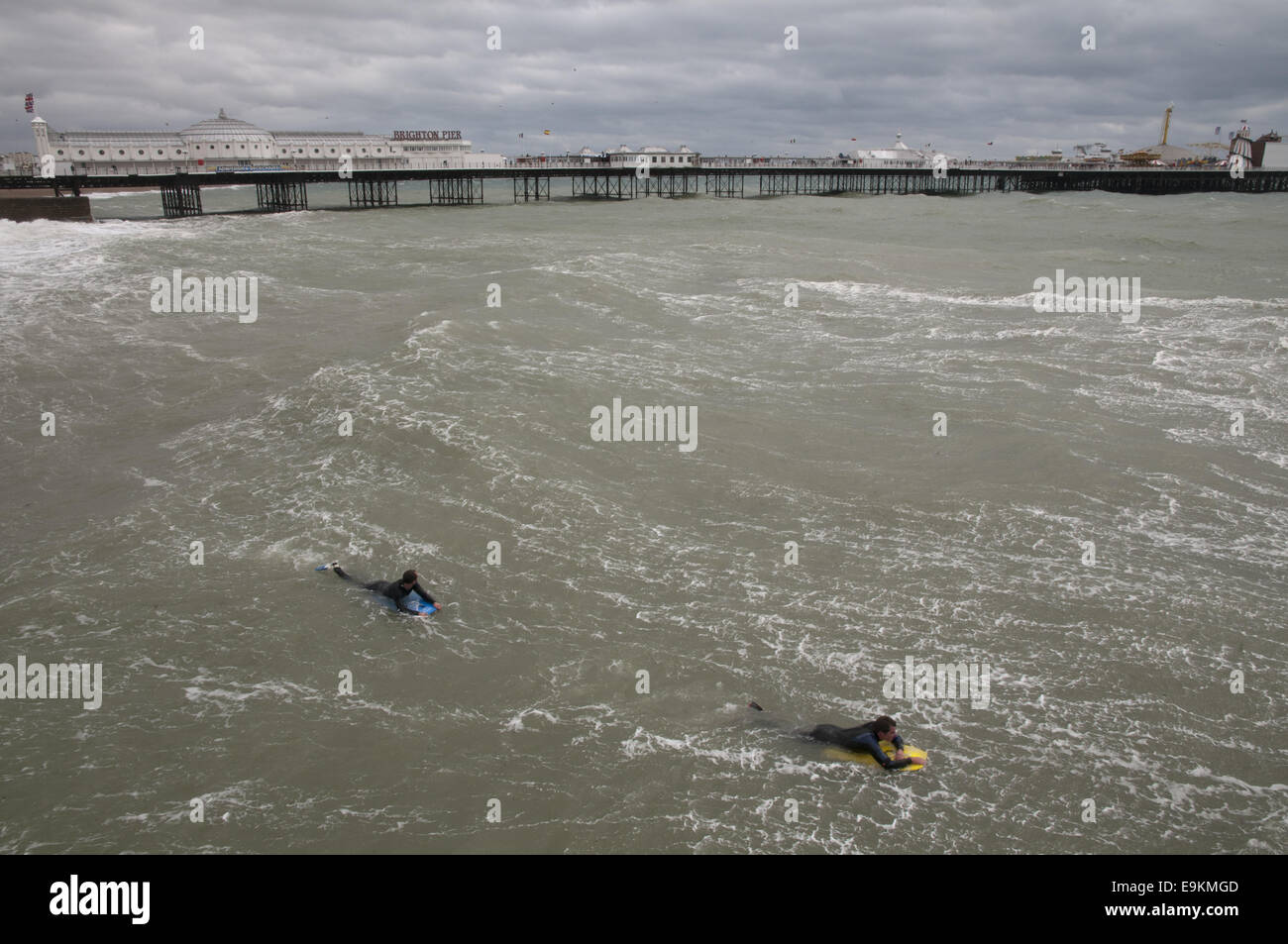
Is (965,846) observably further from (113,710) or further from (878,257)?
(878,257)

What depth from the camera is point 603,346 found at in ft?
74.4

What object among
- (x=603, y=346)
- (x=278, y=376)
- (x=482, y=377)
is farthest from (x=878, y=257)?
(x=278, y=376)

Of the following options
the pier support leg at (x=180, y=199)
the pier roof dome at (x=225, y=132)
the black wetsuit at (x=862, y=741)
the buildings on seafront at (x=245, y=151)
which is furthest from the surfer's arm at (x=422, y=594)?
the pier roof dome at (x=225, y=132)

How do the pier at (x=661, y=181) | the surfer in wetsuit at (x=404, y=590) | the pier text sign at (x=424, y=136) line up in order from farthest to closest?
→ the pier text sign at (x=424, y=136) < the pier at (x=661, y=181) < the surfer in wetsuit at (x=404, y=590)

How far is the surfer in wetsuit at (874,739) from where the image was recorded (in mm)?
7980

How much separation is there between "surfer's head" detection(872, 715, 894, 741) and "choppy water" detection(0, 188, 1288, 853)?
448mm

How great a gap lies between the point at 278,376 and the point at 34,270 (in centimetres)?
2217

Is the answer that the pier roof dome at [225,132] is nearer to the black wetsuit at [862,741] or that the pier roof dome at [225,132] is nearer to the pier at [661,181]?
the pier at [661,181]

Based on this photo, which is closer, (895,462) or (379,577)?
(379,577)

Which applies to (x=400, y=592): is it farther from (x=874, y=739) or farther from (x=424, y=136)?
(x=424, y=136)

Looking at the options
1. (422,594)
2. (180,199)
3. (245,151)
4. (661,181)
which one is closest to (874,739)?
(422,594)

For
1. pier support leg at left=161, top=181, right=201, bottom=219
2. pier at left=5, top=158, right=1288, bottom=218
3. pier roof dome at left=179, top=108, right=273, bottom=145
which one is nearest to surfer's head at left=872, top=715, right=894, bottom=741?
pier at left=5, top=158, right=1288, bottom=218

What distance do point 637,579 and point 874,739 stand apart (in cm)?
436

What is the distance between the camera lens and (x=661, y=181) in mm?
128625
